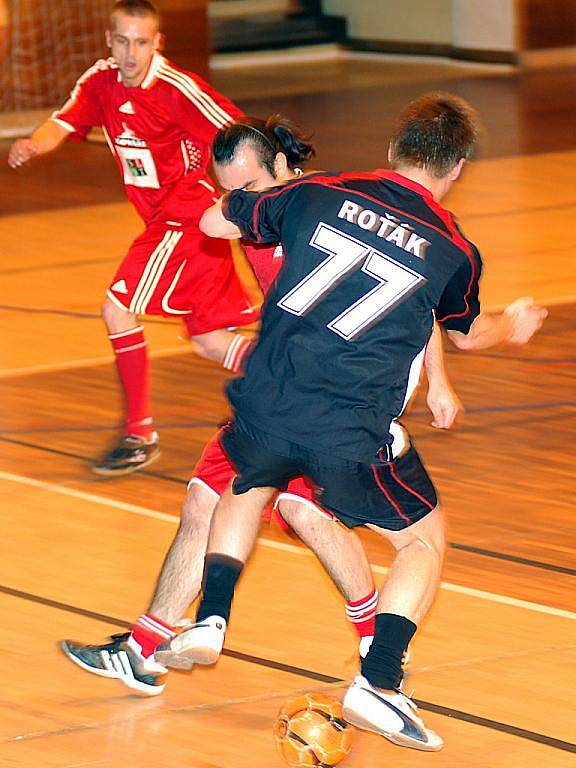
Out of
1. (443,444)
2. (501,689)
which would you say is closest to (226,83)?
(443,444)

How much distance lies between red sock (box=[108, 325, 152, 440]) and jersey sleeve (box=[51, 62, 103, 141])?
0.87 m

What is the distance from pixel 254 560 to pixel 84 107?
2.23 metres

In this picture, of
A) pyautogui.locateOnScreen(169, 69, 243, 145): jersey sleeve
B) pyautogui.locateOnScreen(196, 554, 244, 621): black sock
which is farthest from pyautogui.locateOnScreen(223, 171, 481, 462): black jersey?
pyautogui.locateOnScreen(169, 69, 243, 145): jersey sleeve

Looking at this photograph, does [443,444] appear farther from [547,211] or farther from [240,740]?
[547,211]

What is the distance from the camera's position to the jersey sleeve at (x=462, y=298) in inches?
141

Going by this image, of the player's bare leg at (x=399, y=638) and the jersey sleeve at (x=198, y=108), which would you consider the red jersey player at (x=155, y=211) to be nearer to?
the jersey sleeve at (x=198, y=108)

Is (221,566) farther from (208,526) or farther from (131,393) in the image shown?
(131,393)

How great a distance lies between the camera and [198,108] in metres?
5.98

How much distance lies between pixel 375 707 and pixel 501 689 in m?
0.63

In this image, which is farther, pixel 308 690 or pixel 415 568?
pixel 308 690

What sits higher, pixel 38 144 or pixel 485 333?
pixel 485 333

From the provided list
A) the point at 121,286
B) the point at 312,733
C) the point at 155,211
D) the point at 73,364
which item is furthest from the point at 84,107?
the point at 312,733

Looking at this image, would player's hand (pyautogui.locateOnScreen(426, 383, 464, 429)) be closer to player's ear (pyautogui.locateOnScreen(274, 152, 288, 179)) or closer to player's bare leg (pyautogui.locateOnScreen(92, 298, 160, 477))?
player's ear (pyautogui.locateOnScreen(274, 152, 288, 179))

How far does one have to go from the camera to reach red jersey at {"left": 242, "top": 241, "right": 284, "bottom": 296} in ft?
13.4
